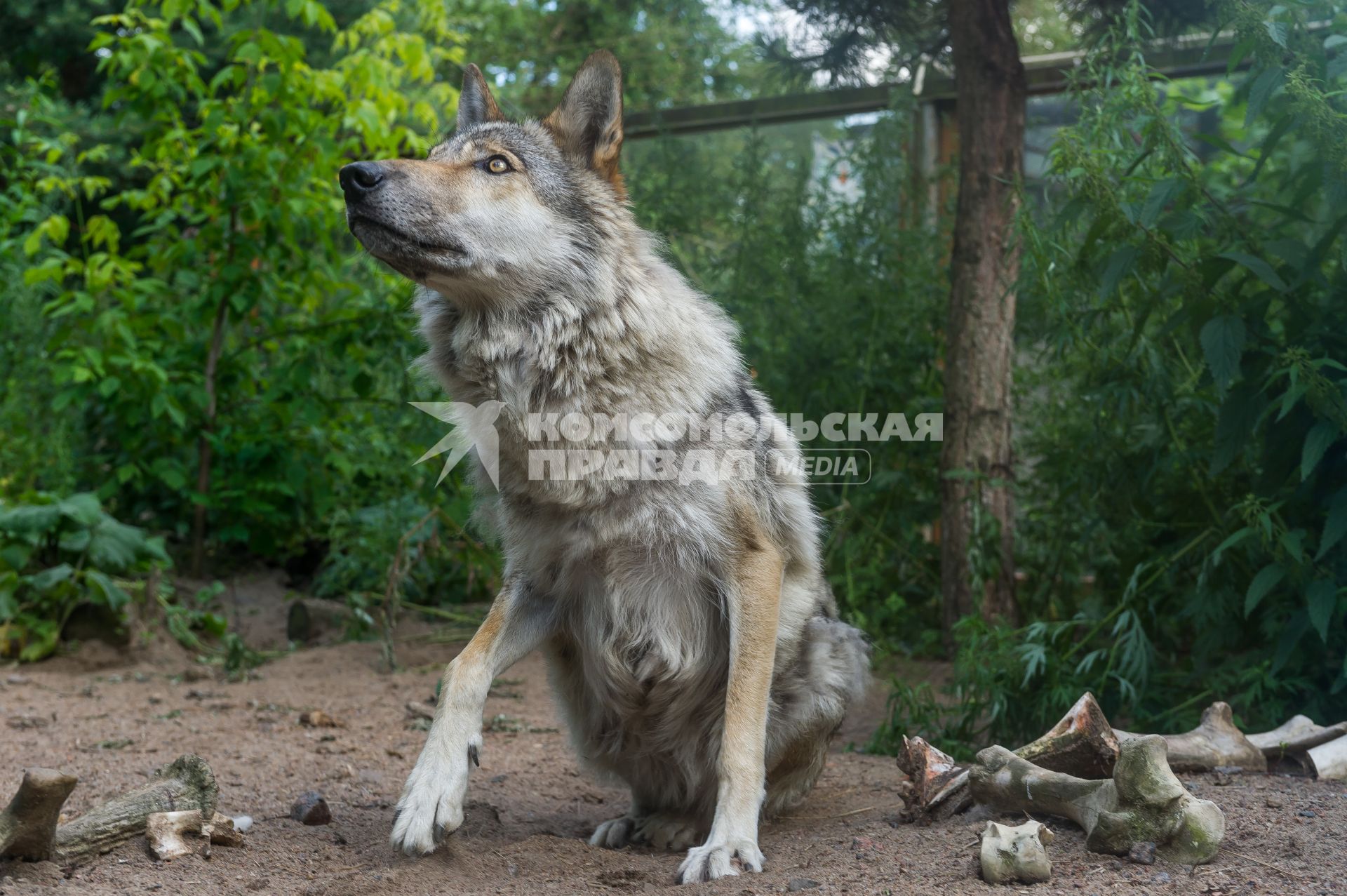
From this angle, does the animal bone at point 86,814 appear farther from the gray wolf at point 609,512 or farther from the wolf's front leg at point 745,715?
the wolf's front leg at point 745,715

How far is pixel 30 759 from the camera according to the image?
3.84 metres

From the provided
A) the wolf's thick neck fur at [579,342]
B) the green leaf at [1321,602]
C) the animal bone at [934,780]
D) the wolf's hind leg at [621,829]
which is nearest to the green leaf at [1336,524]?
the green leaf at [1321,602]

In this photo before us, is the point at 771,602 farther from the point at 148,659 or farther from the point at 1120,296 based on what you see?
the point at 148,659

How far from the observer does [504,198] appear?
312cm

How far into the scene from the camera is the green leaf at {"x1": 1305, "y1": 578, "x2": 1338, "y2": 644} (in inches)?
133

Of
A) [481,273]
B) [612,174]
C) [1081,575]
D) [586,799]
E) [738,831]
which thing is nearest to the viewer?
[738,831]

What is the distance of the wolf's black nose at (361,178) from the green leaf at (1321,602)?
3071 millimetres

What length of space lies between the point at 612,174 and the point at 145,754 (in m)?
2.68

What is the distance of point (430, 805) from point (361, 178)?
5.41 ft

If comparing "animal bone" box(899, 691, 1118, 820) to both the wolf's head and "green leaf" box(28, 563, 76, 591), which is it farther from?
"green leaf" box(28, 563, 76, 591)

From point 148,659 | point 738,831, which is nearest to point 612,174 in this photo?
point 738,831

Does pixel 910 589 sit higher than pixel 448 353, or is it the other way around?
pixel 448 353

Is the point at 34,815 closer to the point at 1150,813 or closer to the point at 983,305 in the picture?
the point at 1150,813

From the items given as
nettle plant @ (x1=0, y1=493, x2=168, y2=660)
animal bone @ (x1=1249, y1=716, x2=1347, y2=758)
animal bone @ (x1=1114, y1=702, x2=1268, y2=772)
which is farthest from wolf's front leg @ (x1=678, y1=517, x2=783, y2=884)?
nettle plant @ (x1=0, y1=493, x2=168, y2=660)
